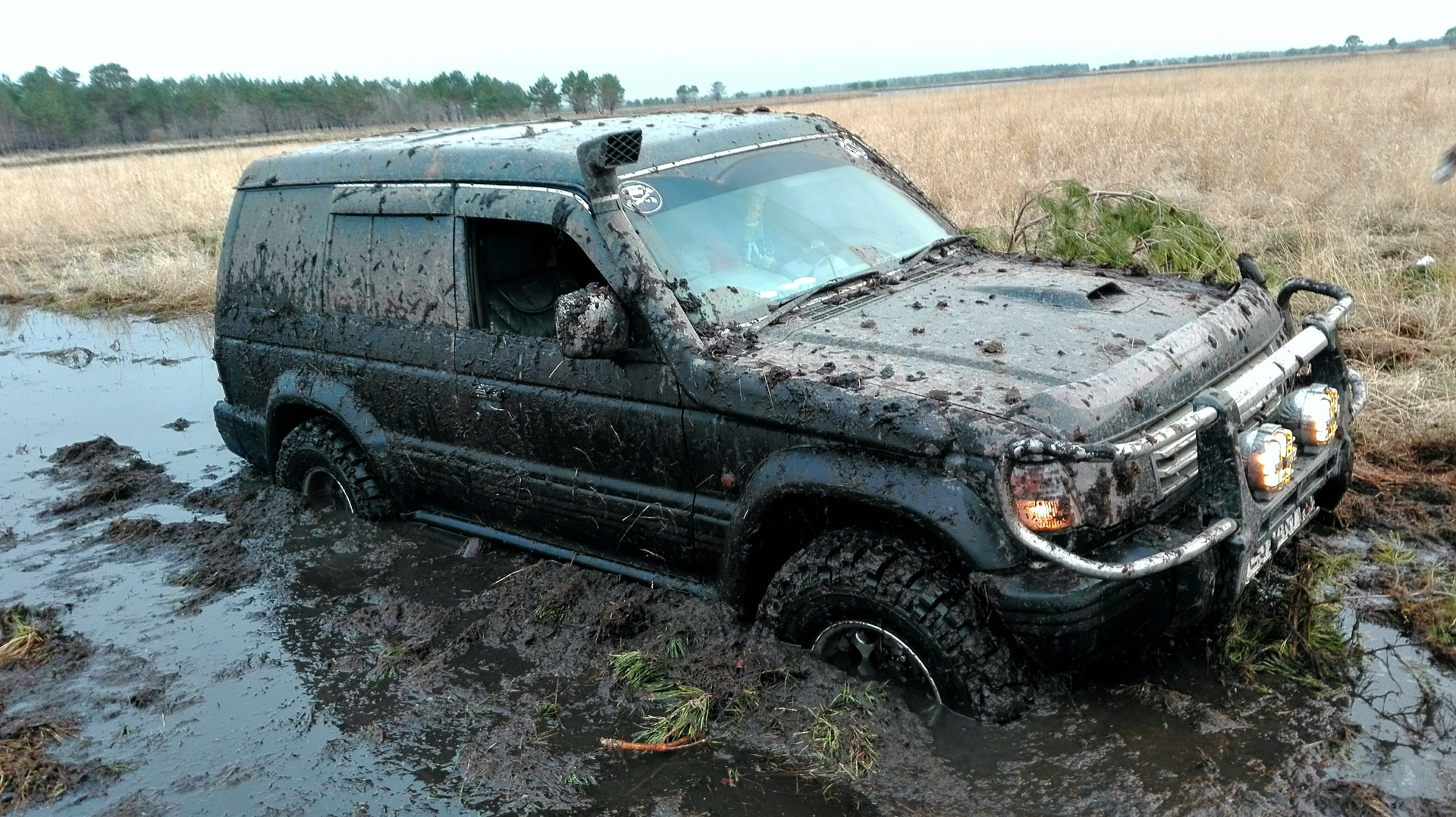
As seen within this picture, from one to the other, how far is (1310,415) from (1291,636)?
724 mm

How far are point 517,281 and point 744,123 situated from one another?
3.77 feet

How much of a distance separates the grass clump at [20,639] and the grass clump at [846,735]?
10.8 feet

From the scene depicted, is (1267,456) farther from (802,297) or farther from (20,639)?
(20,639)

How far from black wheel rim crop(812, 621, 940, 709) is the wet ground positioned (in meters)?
0.06

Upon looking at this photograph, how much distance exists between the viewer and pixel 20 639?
4613 millimetres

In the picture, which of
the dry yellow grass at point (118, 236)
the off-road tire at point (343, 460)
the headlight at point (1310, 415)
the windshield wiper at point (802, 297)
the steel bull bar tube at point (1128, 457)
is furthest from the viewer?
the dry yellow grass at point (118, 236)

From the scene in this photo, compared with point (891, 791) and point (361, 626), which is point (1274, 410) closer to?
point (891, 791)

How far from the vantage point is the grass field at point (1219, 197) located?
262 inches

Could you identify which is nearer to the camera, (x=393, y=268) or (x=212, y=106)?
(x=393, y=268)

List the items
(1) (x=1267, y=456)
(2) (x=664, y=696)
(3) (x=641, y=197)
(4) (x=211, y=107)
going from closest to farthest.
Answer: (1) (x=1267, y=456)
(2) (x=664, y=696)
(3) (x=641, y=197)
(4) (x=211, y=107)

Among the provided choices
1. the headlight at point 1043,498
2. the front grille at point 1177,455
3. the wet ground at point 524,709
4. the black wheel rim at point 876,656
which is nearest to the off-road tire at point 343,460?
the wet ground at point 524,709

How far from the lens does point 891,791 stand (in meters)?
3.13

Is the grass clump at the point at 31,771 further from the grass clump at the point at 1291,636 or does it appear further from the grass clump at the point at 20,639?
the grass clump at the point at 1291,636

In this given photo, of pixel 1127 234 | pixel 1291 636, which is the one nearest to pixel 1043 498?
pixel 1291 636
